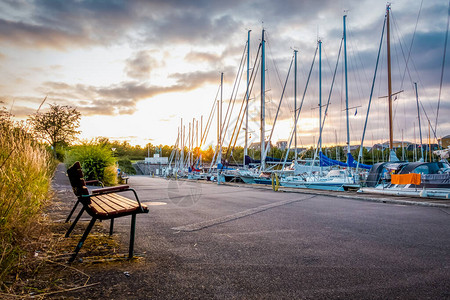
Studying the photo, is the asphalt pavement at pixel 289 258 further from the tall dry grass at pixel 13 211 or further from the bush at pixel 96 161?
the bush at pixel 96 161

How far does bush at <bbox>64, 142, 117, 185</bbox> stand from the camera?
55.2ft

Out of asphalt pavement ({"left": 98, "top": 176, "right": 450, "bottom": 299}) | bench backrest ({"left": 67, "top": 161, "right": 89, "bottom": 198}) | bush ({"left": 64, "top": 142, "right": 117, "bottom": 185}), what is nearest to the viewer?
asphalt pavement ({"left": 98, "top": 176, "right": 450, "bottom": 299})

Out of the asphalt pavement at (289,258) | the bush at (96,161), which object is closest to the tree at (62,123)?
the bush at (96,161)

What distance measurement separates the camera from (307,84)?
29.3 meters

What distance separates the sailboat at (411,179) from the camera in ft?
44.4

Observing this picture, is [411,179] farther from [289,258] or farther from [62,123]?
[62,123]

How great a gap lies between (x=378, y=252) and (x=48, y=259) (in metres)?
4.60

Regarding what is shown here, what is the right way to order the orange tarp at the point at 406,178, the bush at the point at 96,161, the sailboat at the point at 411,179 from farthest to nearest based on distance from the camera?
the bush at the point at 96,161
the orange tarp at the point at 406,178
the sailboat at the point at 411,179

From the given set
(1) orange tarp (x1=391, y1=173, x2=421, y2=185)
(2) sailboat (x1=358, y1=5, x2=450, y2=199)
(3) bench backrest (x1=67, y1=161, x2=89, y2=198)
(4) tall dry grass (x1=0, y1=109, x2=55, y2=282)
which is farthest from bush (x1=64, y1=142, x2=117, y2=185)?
(1) orange tarp (x1=391, y1=173, x2=421, y2=185)

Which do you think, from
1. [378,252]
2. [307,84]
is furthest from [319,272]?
[307,84]

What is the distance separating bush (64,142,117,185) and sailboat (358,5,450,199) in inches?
571

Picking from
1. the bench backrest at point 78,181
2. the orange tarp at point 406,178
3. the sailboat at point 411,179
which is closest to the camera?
the bench backrest at point 78,181

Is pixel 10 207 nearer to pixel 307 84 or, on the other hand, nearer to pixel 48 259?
pixel 48 259

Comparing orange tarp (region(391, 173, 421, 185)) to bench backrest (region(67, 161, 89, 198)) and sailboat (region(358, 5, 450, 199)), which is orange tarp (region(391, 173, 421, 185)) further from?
bench backrest (region(67, 161, 89, 198))
